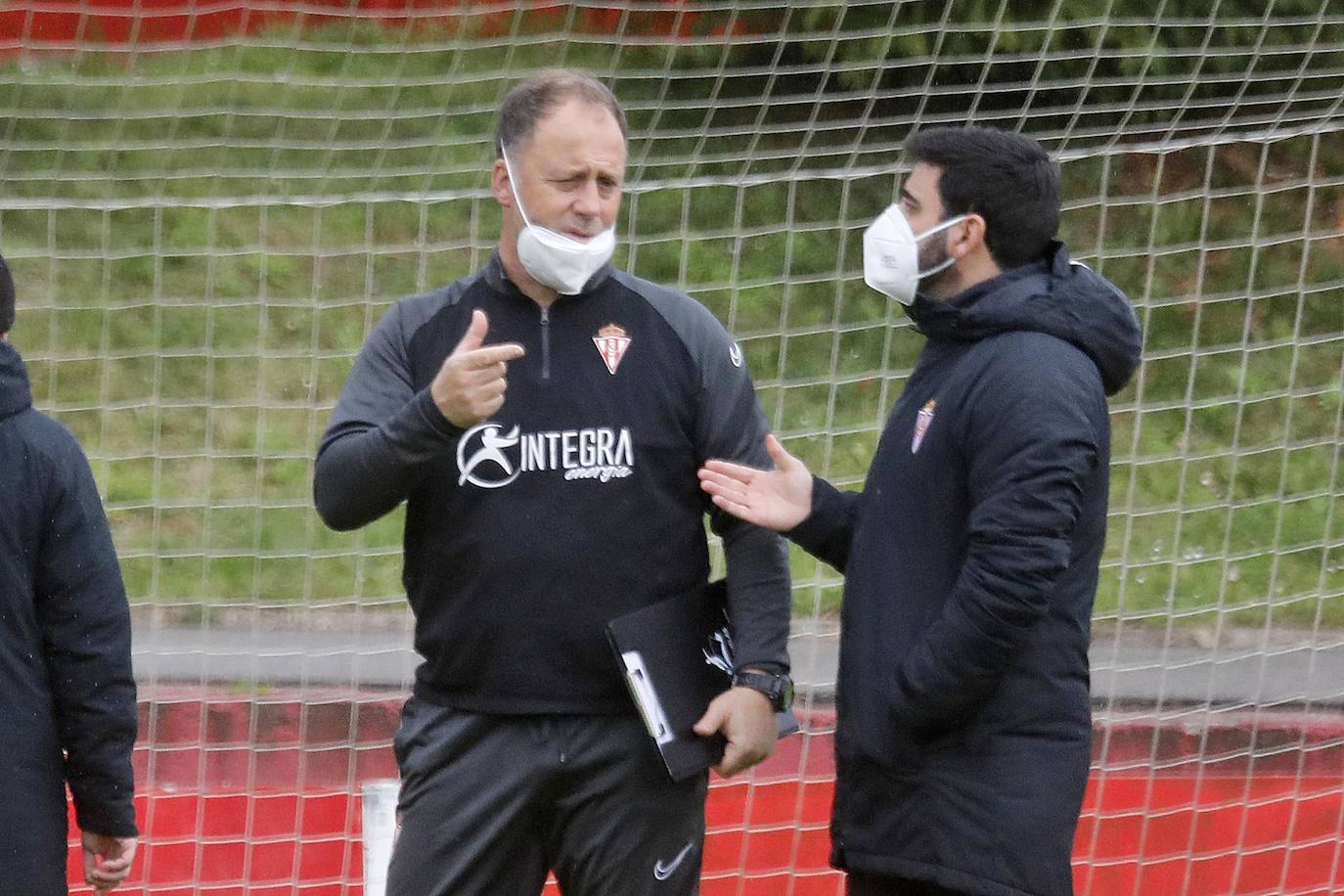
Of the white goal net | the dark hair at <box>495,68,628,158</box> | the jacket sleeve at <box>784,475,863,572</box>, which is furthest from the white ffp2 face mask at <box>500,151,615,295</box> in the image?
the white goal net

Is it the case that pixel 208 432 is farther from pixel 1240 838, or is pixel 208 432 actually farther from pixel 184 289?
pixel 1240 838

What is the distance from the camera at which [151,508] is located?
6266 mm

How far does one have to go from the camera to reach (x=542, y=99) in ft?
10.0

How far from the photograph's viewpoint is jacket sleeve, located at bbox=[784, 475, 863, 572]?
3094 millimetres

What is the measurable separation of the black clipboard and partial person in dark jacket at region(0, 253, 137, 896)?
83 centimetres

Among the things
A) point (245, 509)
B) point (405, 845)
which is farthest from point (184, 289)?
point (405, 845)

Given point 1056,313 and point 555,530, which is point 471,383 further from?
point 1056,313

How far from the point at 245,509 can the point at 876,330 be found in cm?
246

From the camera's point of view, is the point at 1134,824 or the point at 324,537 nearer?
the point at 1134,824

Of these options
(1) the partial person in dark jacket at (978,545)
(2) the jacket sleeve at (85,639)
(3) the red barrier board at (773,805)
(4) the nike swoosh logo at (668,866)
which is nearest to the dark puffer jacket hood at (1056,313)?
(1) the partial person in dark jacket at (978,545)

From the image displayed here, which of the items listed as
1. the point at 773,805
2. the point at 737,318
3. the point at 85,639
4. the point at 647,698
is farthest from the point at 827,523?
the point at 737,318

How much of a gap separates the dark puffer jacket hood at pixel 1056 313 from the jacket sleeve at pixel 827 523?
1.16 feet

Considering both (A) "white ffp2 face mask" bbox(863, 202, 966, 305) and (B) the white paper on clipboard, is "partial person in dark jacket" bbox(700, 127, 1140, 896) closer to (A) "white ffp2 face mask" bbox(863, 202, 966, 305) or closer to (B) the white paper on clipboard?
(A) "white ffp2 face mask" bbox(863, 202, 966, 305)

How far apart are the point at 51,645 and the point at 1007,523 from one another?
1529 mm
